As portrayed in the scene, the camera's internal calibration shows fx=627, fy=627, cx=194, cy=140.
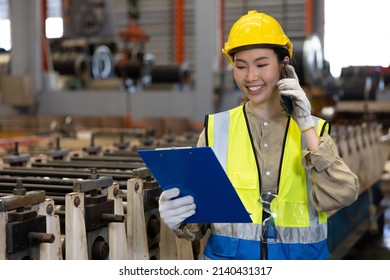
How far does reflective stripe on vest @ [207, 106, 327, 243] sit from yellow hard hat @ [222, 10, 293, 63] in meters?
0.22

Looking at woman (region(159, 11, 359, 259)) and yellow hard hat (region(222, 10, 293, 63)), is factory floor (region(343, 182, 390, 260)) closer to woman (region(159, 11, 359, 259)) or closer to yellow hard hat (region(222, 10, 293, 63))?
woman (region(159, 11, 359, 259))

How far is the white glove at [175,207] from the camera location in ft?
5.13

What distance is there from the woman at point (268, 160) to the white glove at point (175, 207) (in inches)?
1.7

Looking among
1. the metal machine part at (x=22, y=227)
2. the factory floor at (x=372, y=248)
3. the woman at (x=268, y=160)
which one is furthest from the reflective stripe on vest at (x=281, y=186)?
the factory floor at (x=372, y=248)

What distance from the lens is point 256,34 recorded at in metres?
1.66

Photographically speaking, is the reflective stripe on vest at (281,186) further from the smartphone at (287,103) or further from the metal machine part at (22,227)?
the metal machine part at (22,227)

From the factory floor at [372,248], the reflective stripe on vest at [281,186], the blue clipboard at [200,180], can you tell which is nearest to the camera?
the blue clipboard at [200,180]

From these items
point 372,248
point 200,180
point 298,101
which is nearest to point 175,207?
point 200,180

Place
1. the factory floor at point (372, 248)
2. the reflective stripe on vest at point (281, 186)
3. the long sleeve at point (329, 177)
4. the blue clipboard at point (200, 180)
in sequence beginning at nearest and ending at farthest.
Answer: the blue clipboard at point (200, 180) < the long sleeve at point (329, 177) < the reflective stripe on vest at point (281, 186) < the factory floor at point (372, 248)

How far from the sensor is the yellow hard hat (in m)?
1.66

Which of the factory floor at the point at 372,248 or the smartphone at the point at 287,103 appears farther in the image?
the factory floor at the point at 372,248

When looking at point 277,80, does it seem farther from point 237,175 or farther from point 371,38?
point 371,38

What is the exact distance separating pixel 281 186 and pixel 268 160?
0.26ft

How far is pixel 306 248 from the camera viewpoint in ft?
5.62
